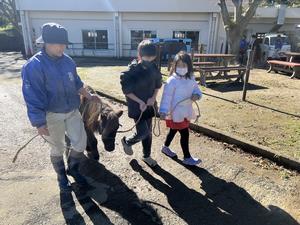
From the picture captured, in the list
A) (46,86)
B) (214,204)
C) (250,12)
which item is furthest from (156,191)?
(250,12)

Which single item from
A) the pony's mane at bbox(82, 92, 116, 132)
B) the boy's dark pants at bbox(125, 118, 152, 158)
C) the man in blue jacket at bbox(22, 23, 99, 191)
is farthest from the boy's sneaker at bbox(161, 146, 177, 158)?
the man in blue jacket at bbox(22, 23, 99, 191)

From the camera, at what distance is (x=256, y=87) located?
967 centimetres

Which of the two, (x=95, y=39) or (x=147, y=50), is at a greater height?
(x=147, y=50)

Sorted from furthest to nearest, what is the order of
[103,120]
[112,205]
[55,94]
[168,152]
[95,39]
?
[95,39], [168,152], [103,120], [112,205], [55,94]

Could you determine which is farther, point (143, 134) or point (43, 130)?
point (143, 134)

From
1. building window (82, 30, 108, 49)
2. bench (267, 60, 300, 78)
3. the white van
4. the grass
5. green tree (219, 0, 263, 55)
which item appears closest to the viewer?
the grass

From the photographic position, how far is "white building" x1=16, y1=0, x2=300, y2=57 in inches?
861

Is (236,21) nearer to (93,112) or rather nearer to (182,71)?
(182,71)

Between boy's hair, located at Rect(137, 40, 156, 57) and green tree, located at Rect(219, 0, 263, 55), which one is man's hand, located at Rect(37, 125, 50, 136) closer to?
boy's hair, located at Rect(137, 40, 156, 57)

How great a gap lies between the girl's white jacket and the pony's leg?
1.02 meters

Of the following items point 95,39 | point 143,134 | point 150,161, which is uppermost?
point 95,39

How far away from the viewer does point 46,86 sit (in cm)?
289

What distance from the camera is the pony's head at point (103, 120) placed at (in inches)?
140

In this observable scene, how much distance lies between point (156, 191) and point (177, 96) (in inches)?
48.8
